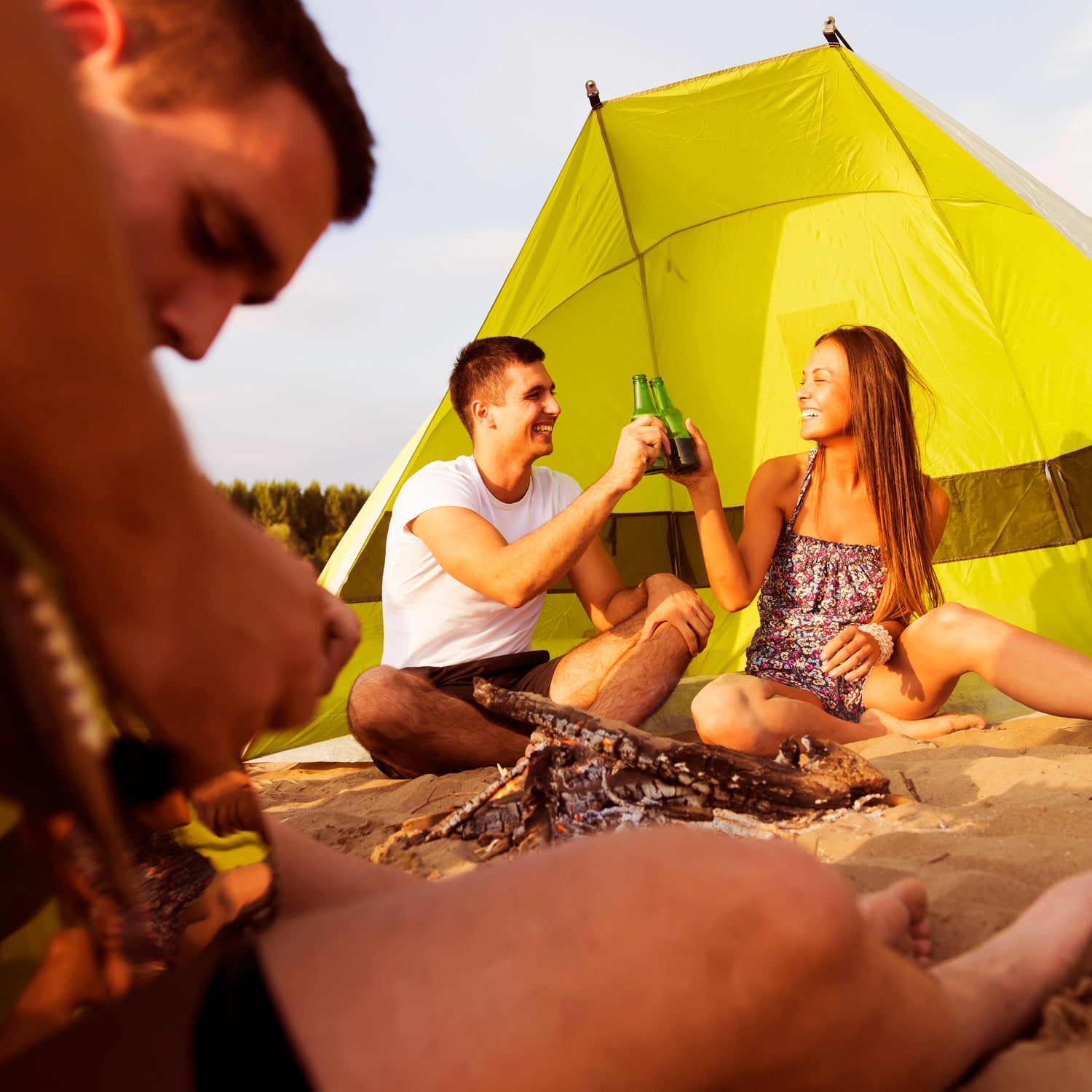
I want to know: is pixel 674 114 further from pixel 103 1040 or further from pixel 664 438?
pixel 103 1040

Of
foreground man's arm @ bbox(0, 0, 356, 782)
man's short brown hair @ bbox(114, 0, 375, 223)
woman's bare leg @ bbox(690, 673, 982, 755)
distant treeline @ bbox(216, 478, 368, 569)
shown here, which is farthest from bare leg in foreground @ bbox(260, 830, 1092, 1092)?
distant treeline @ bbox(216, 478, 368, 569)

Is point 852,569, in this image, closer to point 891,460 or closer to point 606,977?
point 891,460

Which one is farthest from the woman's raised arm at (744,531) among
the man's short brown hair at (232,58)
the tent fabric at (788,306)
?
the man's short brown hair at (232,58)

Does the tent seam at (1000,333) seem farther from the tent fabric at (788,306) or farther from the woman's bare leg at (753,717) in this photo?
the woman's bare leg at (753,717)

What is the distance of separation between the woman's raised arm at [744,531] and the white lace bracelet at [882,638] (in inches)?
13.2

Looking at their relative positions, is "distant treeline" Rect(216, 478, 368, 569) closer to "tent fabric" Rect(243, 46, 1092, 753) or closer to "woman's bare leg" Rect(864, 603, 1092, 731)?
"tent fabric" Rect(243, 46, 1092, 753)

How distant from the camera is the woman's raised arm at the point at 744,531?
2.45 meters

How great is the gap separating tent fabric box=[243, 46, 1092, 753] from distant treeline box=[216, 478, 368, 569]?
16.8 ft

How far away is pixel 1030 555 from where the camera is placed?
9.89 feet

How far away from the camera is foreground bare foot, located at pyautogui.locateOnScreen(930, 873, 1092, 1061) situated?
2.33 ft

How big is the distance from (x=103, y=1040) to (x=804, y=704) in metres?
1.84

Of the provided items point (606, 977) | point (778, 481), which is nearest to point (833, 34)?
point (778, 481)

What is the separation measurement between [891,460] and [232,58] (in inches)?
86.6

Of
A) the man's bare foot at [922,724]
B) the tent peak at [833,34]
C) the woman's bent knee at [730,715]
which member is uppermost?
the tent peak at [833,34]
